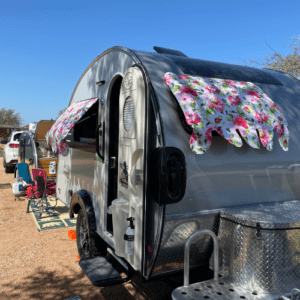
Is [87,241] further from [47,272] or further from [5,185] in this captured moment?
[5,185]

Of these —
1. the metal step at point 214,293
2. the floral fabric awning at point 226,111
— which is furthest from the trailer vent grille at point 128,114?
the metal step at point 214,293

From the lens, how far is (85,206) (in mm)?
3871

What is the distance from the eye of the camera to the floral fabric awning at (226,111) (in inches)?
95.6

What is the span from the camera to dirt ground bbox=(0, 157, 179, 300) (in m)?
3.74

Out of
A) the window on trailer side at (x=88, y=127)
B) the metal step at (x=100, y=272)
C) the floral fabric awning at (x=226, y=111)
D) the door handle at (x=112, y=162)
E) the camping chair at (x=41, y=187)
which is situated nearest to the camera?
A: the floral fabric awning at (x=226, y=111)

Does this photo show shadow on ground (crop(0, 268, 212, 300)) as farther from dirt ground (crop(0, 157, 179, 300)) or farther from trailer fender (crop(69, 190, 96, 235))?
trailer fender (crop(69, 190, 96, 235))

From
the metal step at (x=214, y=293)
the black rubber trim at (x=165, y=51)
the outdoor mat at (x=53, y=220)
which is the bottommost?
the outdoor mat at (x=53, y=220)

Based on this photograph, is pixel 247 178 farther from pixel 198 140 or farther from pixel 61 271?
pixel 61 271

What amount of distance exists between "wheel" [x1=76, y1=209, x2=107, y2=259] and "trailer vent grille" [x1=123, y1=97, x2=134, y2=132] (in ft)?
5.30

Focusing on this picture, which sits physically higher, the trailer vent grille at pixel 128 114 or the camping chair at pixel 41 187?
the trailer vent grille at pixel 128 114

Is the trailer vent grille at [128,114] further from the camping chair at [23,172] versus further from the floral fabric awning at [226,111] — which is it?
the camping chair at [23,172]

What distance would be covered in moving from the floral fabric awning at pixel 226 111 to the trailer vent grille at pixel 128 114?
405mm

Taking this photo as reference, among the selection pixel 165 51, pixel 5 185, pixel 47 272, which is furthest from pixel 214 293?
pixel 5 185

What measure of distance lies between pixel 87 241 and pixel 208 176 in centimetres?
218
